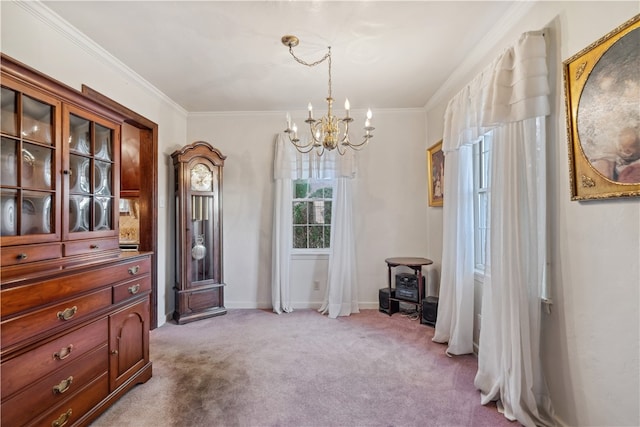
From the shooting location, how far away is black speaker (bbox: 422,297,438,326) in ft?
10.8

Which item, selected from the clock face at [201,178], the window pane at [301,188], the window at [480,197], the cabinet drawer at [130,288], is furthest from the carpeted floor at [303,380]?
the window pane at [301,188]

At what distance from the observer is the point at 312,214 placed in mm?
4164

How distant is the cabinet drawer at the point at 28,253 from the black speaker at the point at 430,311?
3.24 m

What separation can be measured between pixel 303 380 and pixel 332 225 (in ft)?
6.44

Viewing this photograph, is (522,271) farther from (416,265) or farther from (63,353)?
(63,353)

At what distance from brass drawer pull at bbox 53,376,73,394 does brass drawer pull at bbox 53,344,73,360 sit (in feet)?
0.42

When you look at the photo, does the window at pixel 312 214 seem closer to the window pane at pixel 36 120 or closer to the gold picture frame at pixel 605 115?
the window pane at pixel 36 120

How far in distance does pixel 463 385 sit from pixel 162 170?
3.63 meters

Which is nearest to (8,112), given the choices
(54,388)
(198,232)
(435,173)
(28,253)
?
(28,253)

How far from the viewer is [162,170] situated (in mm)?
3518

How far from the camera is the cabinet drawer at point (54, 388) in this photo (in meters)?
1.38

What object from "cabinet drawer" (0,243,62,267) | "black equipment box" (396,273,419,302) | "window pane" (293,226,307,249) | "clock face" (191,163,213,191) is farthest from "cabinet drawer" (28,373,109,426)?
"black equipment box" (396,273,419,302)

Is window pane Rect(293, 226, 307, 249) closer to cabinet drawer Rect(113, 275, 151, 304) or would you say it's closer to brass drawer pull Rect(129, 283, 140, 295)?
cabinet drawer Rect(113, 275, 151, 304)

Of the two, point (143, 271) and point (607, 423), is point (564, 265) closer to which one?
point (607, 423)
